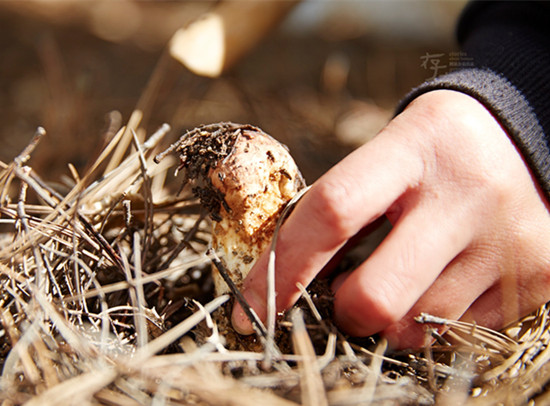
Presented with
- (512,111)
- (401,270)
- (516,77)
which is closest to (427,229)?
(401,270)

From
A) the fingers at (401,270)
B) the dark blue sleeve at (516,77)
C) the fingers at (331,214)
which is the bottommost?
the fingers at (401,270)

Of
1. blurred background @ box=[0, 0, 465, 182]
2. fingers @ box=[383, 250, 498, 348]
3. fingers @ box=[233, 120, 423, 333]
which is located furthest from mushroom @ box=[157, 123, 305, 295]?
blurred background @ box=[0, 0, 465, 182]

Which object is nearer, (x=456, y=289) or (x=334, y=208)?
(x=334, y=208)

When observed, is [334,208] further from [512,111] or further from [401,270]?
[512,111]

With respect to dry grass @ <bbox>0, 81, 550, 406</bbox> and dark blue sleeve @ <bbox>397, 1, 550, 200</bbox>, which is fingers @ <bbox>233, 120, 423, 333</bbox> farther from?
dark blue sleeve @ <bbox>397, 1, 550, 200</bbox>

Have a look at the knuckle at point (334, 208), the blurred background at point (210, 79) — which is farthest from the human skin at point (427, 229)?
the blurred background at point (210, 79)

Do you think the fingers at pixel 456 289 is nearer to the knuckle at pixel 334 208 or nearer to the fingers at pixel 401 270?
the fingers at pixel 401 270
